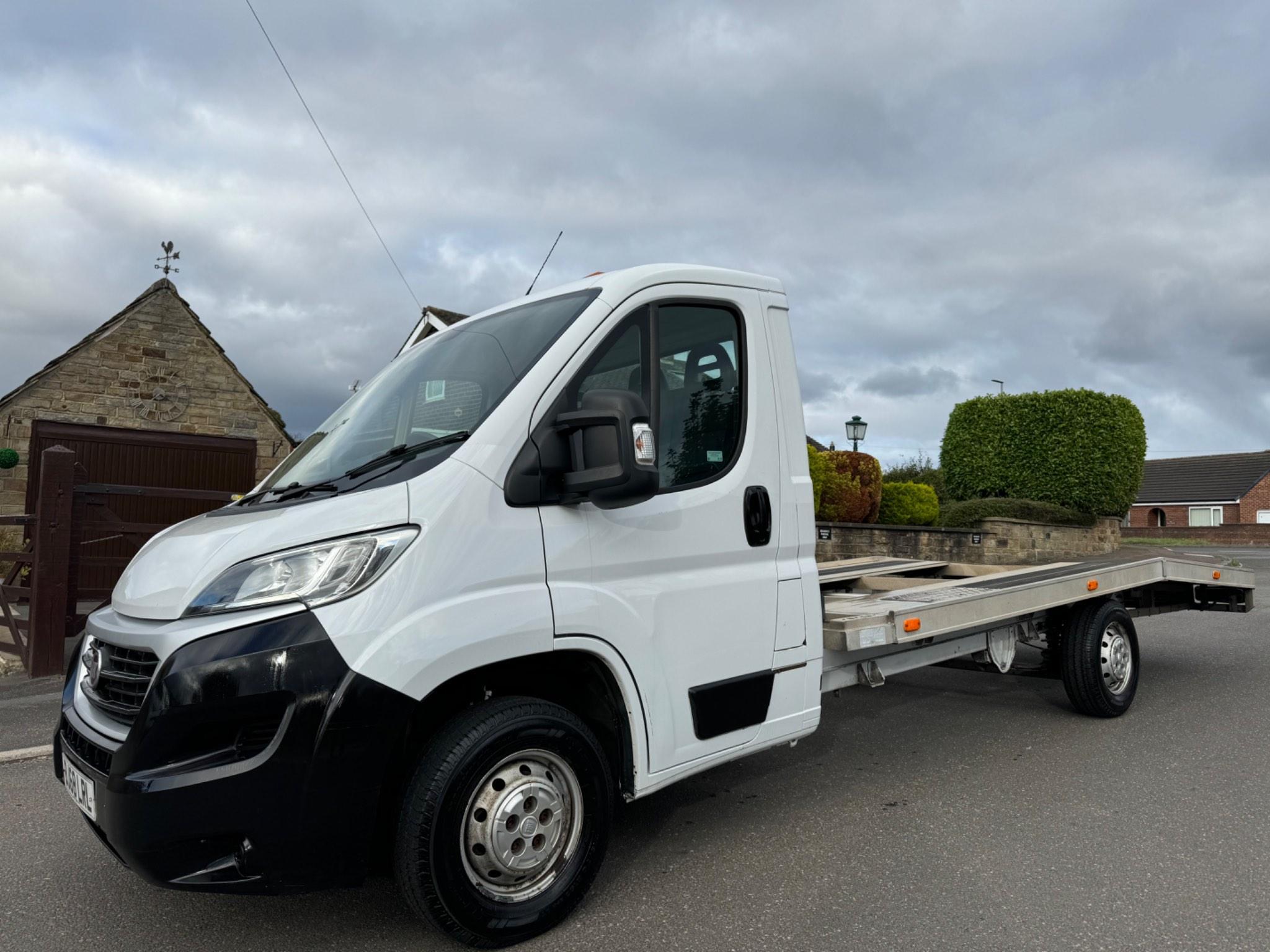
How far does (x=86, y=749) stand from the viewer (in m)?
2.68

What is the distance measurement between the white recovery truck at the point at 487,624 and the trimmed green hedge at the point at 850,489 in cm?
1231

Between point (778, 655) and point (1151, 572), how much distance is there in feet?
12.2

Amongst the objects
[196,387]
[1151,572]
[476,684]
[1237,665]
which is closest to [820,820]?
[476,684]

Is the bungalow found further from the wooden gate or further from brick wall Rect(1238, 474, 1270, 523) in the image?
the wooden gate

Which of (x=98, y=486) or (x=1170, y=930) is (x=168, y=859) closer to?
(x=1170, y=930)

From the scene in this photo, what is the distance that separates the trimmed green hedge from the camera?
1609 centimetres

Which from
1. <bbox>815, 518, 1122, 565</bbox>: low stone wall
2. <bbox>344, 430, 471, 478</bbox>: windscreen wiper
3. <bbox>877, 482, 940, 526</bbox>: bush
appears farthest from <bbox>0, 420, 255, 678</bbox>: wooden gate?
<bbox>877, 482, 940, 526</bbox>: bush

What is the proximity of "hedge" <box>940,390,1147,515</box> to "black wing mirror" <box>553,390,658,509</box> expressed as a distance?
17789 millimetres

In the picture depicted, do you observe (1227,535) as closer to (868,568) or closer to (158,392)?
(868,568)

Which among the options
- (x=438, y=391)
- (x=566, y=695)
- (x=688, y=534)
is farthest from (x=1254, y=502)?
(x=438, y=391)

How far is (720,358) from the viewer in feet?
11.8

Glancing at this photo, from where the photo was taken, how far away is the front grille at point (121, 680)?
255 centimetres

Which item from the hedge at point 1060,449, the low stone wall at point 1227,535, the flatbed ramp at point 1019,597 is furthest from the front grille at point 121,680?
the low stone wall at point 1227,535

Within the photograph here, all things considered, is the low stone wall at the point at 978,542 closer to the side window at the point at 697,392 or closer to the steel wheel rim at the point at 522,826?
the side window at the point at 697,392
